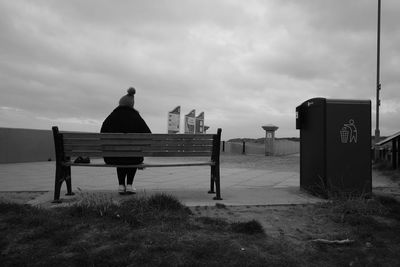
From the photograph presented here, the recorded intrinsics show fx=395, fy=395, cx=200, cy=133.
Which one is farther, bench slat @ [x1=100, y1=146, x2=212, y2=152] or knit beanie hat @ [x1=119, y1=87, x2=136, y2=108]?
knit beanie hat @ [x1=119, y1=87, x2=136, y2=108]

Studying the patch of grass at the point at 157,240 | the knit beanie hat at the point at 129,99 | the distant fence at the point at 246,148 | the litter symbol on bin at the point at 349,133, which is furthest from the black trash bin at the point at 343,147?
→ the distant fence at the point at 246,148

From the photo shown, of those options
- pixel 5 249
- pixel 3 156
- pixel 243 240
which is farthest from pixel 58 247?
pixel 3 156

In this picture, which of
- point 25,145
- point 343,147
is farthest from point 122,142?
point 25,145

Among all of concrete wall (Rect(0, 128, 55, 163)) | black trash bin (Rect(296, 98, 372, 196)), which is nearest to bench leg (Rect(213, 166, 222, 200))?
black trash bin (Rect(296, 98, 372, 196))

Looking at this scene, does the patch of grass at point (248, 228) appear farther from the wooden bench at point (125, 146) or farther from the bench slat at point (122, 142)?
the bench slat at point (122, 142)

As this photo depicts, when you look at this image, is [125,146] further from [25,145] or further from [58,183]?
[25,145]

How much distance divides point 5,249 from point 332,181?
4.36 metres

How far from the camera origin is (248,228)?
12.7 ft

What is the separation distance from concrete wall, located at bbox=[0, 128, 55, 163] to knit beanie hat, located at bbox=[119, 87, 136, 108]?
10.6 meters

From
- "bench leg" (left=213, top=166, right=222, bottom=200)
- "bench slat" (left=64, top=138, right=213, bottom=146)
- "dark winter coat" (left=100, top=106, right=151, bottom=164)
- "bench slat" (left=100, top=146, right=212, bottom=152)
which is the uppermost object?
"dark winter coat" (left=100, top=106, right=151, bottom=164)

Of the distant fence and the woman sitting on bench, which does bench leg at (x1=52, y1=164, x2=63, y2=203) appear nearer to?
the woman sitting on bench

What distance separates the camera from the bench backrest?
5.53 m

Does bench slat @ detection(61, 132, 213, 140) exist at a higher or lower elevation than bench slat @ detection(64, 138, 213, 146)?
higher

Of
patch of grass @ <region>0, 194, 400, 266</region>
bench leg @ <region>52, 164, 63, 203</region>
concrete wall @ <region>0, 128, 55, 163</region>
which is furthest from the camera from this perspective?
concrete wall @ <region>0, 128, 55, 163</region>
